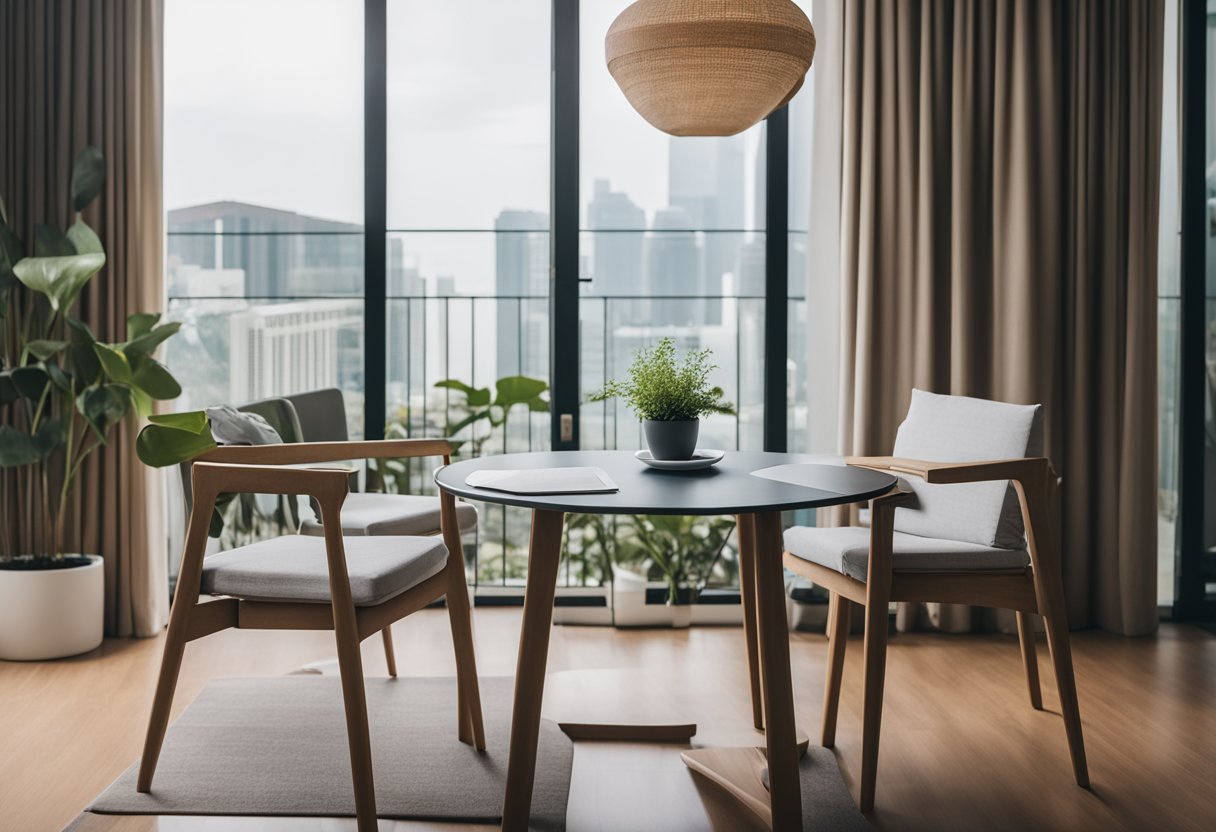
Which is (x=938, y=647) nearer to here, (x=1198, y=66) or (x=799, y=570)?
(x=799, y=570)

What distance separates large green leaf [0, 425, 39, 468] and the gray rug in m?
0.94

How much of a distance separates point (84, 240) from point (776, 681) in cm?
253

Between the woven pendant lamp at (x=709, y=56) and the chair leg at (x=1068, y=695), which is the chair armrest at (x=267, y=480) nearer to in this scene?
the woven pendant lamp at (x=709, y=56)

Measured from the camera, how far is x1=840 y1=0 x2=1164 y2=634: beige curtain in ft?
10.9

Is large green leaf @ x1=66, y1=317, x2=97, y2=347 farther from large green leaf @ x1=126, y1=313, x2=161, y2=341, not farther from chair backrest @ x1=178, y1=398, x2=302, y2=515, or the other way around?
chair backrest @ x1=178, y1=398, x2=302, y2=515

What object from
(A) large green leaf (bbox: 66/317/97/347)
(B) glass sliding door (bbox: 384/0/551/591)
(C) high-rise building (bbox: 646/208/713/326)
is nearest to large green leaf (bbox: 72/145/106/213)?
(A) large green leaf (bbox: 66/317/97/347)

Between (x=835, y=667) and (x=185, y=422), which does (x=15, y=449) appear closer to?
(x=185, y=422)

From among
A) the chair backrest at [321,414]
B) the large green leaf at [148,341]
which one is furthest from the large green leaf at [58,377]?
the chair backrest at [321,414]

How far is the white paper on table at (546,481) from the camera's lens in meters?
1.86

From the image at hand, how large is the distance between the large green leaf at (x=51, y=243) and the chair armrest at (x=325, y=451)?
51.1 inches

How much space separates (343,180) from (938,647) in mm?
2651

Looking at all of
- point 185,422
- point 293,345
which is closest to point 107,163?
point 293,345

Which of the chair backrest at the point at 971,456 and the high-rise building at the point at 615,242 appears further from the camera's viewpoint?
the high-rise building at the point at 615,242

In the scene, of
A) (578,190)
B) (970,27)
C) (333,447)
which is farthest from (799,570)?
(970,27)
